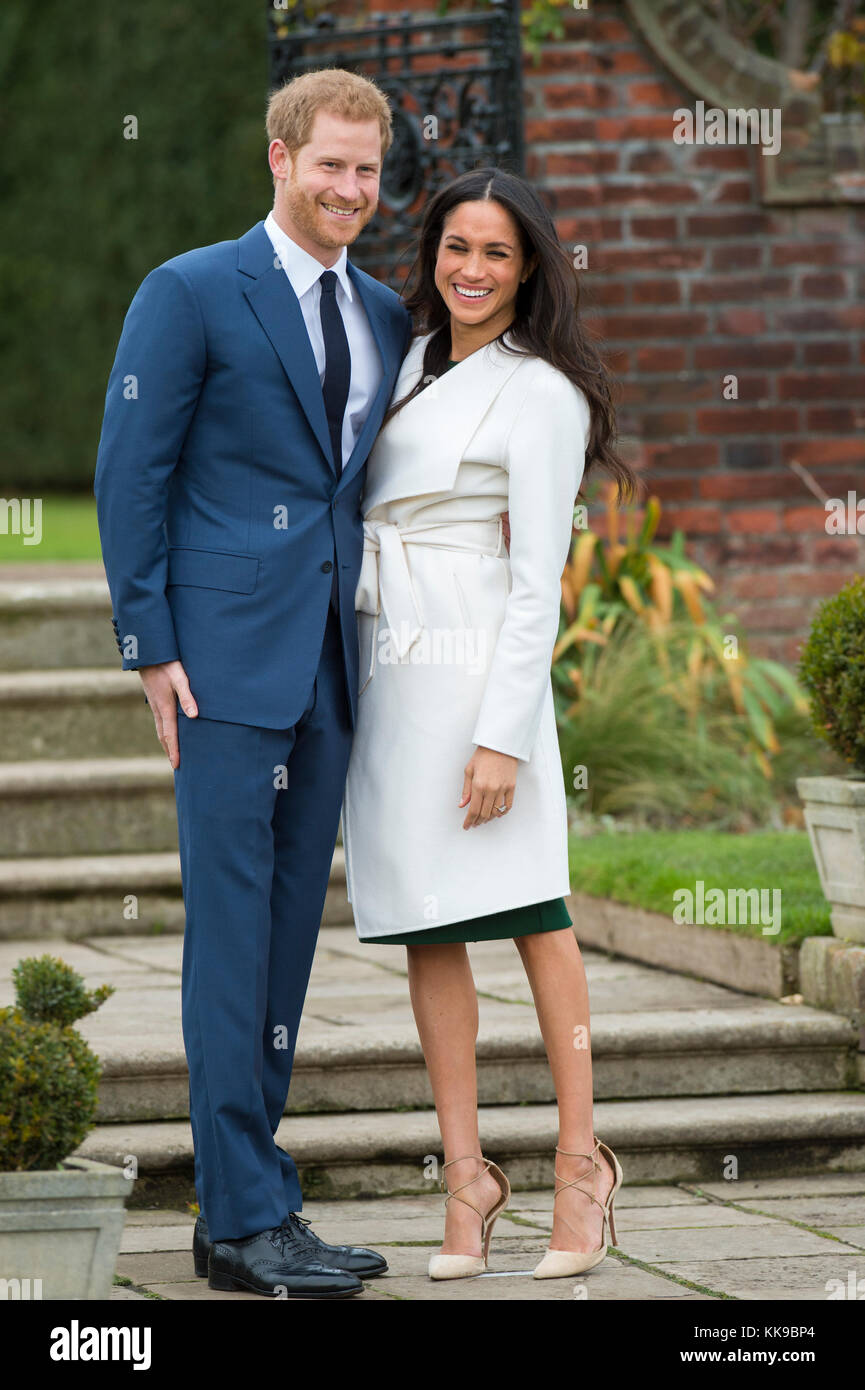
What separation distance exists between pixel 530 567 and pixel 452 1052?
83 cm

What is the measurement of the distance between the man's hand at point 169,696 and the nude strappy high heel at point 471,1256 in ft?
2.79

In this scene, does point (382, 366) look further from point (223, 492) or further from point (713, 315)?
point (713, 315)

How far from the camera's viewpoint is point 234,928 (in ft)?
9.92

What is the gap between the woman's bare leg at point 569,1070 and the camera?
10.1 feet

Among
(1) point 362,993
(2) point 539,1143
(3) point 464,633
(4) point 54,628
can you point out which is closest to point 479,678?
(3) point 464,633

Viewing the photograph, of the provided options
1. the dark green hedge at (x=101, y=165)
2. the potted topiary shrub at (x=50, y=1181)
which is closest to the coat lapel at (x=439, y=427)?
the potted topiary shrub at (x=50, y=1181)

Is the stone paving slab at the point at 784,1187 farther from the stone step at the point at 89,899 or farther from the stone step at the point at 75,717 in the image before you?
the stone step at the point at 75,717

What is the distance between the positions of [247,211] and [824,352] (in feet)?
19.2

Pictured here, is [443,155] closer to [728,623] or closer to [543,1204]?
[728,623]

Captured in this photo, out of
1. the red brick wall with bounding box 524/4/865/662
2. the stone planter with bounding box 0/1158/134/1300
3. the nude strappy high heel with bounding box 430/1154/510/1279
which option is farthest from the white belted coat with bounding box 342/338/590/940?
the red brick wall with bounding box 524/4/865/662
